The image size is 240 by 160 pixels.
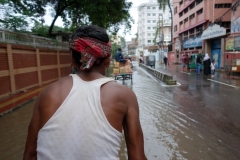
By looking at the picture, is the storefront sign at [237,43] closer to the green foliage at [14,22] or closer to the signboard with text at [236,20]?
the signboard with text at [236,20]

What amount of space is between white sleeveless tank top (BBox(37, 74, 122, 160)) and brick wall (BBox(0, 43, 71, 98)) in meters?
5.77

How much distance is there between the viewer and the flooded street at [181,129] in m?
3.32

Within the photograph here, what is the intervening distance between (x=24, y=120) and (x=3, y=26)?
3.74 metres

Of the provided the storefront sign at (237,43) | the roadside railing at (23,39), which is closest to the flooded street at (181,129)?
the roadside railing at (23,39)

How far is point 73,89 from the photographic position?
4.08 ft

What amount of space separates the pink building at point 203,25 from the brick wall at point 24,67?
1440cm

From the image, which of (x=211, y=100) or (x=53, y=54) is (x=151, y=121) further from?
(x=53, y=54)

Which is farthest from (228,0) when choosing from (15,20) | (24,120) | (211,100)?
(24,120)

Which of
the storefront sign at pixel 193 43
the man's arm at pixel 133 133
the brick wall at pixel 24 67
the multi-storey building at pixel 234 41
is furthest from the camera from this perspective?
the storefront sign at pixel 193 43

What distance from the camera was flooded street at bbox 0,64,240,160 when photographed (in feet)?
10.9

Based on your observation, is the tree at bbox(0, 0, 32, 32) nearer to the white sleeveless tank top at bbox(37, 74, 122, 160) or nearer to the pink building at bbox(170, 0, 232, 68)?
the white sleeveless tank top at bbox(37, 74, 122, 160)

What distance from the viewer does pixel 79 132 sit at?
1142mm

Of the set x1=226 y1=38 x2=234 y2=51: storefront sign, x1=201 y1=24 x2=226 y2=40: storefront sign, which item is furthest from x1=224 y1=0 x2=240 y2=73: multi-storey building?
x1=201 y1=24 x2=226 y2=40: storefront sign

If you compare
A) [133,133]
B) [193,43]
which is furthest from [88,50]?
[193,43]
